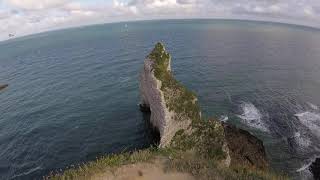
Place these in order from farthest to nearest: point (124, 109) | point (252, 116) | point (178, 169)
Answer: point (124, 109) → point (252, 116) → point (178, 169)

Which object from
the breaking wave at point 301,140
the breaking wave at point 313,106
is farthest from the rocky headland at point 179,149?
the breaking wave at point 313,106

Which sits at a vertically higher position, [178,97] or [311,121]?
[178,97]

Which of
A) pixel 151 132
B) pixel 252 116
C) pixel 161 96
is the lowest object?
pixel 252 116

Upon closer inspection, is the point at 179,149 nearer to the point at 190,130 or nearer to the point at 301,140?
the point at 190,130

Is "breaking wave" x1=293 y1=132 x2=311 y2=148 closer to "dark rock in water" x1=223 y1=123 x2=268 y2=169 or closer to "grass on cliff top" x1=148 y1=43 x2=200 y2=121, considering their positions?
"dark rock in water" x1=223 y1=123 x2=268 y2=169

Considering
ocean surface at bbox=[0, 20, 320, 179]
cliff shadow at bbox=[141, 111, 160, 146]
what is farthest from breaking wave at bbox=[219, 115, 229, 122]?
cliff shadow at bbox=[141, 111, 160, 146]

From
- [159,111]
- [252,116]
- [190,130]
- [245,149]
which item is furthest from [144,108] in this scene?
[245,149]

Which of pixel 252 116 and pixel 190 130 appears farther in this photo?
pixel 252 116

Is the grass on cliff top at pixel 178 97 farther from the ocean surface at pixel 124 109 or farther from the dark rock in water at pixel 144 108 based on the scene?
the dark rock in water at pixel 144 108
